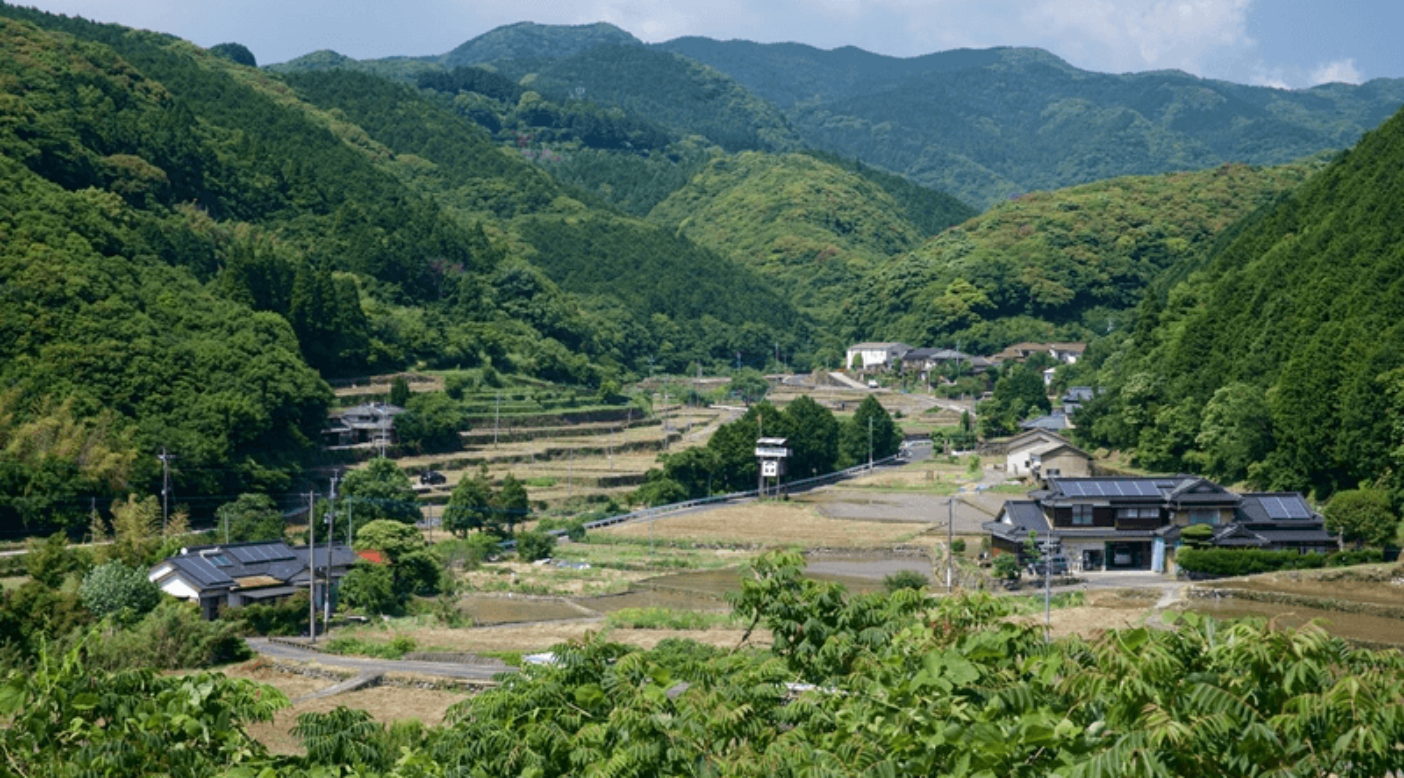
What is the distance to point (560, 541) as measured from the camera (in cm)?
4388

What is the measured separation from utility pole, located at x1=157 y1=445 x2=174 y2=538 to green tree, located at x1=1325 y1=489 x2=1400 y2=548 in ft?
103

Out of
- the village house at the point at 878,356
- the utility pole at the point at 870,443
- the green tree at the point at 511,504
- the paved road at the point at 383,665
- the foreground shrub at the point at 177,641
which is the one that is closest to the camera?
the paved road at the point at 383,665

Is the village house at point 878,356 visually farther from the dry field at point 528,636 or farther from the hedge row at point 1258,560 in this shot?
the dry field at point 528,636

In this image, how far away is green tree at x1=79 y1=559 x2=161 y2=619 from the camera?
27.8 m

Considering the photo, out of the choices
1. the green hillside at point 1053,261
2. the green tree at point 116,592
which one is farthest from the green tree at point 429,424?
the green hillside at point 1053,261

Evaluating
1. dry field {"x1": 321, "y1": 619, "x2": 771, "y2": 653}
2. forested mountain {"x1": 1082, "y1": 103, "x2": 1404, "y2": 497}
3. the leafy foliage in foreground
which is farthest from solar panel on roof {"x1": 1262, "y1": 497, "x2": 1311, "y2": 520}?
the leafy foliage in foreground

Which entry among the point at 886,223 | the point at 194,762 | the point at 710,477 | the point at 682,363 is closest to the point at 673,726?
the point at 194,762

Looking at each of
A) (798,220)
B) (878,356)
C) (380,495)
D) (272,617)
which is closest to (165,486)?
(380,495)

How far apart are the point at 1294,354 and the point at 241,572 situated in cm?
3084

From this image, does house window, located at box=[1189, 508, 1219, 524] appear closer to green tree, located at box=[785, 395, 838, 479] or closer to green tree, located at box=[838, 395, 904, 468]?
green tree, located at box=[785, 395, 838, 479]

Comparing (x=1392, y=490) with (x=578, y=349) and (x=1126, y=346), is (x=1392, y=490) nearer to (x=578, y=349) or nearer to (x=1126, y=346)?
(x=1126, y=346)

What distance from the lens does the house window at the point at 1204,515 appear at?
35.3 meters

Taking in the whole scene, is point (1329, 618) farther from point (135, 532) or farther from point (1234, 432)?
point (135, 532)

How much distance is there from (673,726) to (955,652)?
6.42 ft
